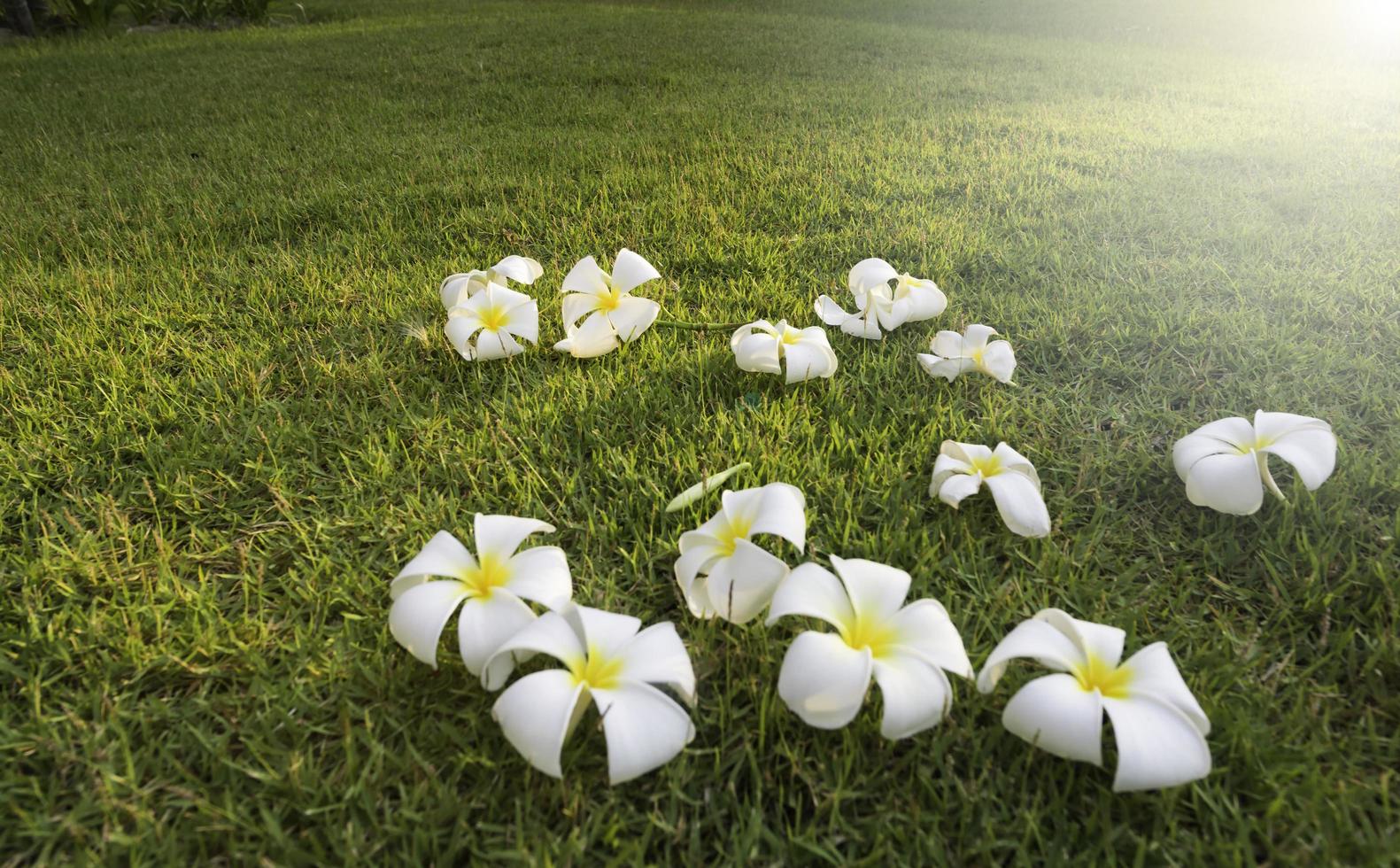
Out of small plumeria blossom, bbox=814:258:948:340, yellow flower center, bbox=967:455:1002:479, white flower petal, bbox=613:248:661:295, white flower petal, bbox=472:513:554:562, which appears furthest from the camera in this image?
small plumeria blossom, bbox=814:258:948:340

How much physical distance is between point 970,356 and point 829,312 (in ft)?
1.21

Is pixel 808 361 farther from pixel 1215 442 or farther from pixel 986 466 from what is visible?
pixel 1215 442

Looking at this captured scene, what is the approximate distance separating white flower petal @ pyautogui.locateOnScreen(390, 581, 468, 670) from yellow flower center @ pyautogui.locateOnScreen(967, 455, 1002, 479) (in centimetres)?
83

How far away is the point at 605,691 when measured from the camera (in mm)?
872

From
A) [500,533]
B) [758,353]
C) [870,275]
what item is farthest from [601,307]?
[500,533]

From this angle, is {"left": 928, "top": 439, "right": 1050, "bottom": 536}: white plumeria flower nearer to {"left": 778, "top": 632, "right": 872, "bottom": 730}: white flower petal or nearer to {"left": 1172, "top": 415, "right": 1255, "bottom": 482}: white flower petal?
{"left": 1172, "top": 415, "right": 1255, "bottom": 482}: white flower petal

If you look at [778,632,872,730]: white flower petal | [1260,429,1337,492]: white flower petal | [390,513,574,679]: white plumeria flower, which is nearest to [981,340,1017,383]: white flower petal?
[1260,429,1337,492]: white flower petal

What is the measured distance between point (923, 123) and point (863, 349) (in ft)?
8.92

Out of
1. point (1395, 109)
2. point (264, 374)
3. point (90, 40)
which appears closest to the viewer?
point (264, 374)

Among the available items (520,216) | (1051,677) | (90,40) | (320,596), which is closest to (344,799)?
(320,596)

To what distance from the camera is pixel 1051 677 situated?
889 mm

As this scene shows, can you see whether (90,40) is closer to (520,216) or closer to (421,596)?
(520,216)

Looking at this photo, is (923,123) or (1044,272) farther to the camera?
(923,123)

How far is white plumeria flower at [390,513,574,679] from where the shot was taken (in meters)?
0.95
